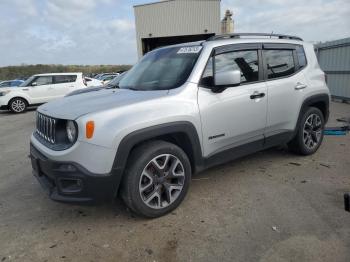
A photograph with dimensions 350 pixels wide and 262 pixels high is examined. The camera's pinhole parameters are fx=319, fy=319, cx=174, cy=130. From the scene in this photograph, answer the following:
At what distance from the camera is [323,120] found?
5.19 metres

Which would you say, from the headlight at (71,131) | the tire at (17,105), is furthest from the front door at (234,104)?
the tire at (17,105)

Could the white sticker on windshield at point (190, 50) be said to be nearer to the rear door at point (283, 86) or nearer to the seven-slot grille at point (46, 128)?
the rear door at point (283, 86)

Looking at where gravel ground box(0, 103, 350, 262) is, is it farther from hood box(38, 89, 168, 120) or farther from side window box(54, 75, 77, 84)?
side window box(54, 75, 77, 84)

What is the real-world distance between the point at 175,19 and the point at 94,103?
20022 mm

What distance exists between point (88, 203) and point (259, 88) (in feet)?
8.21

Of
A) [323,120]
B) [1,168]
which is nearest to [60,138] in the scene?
[1,168]

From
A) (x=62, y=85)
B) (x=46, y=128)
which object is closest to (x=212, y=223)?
(x=46, y=128)

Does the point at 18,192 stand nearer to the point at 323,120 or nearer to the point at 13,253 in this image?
the point at 13,253

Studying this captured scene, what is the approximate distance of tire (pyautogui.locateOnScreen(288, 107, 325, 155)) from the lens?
15.9 feet

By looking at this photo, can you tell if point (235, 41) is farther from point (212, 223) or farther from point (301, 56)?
point (212, 223)

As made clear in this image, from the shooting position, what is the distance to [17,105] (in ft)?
45.8

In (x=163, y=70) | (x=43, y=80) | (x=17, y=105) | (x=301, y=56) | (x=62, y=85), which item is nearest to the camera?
(x=163, y=70)

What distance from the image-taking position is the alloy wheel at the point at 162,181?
323cm

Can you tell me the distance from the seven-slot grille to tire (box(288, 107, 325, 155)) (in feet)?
11.2
